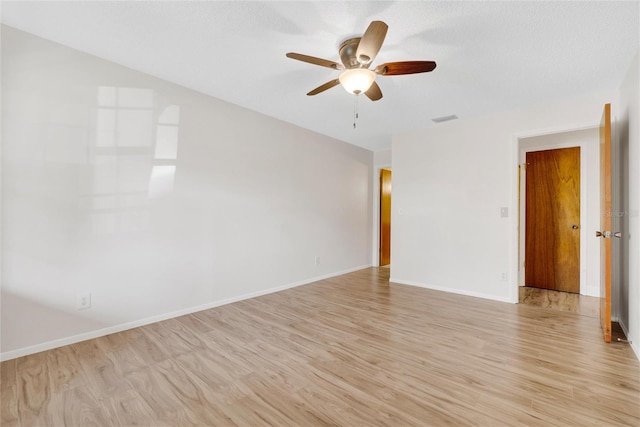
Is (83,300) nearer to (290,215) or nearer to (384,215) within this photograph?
(290,215)

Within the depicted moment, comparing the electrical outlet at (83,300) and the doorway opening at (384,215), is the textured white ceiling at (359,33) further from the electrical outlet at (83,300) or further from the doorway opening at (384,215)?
the doorway opening at (384,215)

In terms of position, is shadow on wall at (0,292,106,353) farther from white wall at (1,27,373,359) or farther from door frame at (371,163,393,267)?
door frame at (371,163,393,267)

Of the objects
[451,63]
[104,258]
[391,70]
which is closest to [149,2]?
[391,70]

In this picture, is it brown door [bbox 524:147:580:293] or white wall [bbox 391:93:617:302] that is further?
brown door [bbox 524:147:580:293]

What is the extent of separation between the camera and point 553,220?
4.31m

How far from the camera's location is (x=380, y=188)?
19.8 ft

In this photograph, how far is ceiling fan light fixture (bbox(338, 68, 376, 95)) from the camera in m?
2.10

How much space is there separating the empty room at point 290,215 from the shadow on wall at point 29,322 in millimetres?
12

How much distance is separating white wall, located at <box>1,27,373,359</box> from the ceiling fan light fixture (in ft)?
6.25

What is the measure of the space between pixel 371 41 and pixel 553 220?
4313mm

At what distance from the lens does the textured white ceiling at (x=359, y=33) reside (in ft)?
6.23

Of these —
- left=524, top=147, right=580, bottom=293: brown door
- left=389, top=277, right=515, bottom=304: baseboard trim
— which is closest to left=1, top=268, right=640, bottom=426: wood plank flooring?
left=389, top=277, right=515, bottom=304: baseboard trim

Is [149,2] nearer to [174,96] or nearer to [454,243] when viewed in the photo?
[174,96]

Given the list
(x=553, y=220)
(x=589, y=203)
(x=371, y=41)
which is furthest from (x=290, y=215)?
(x=589, y=203)
